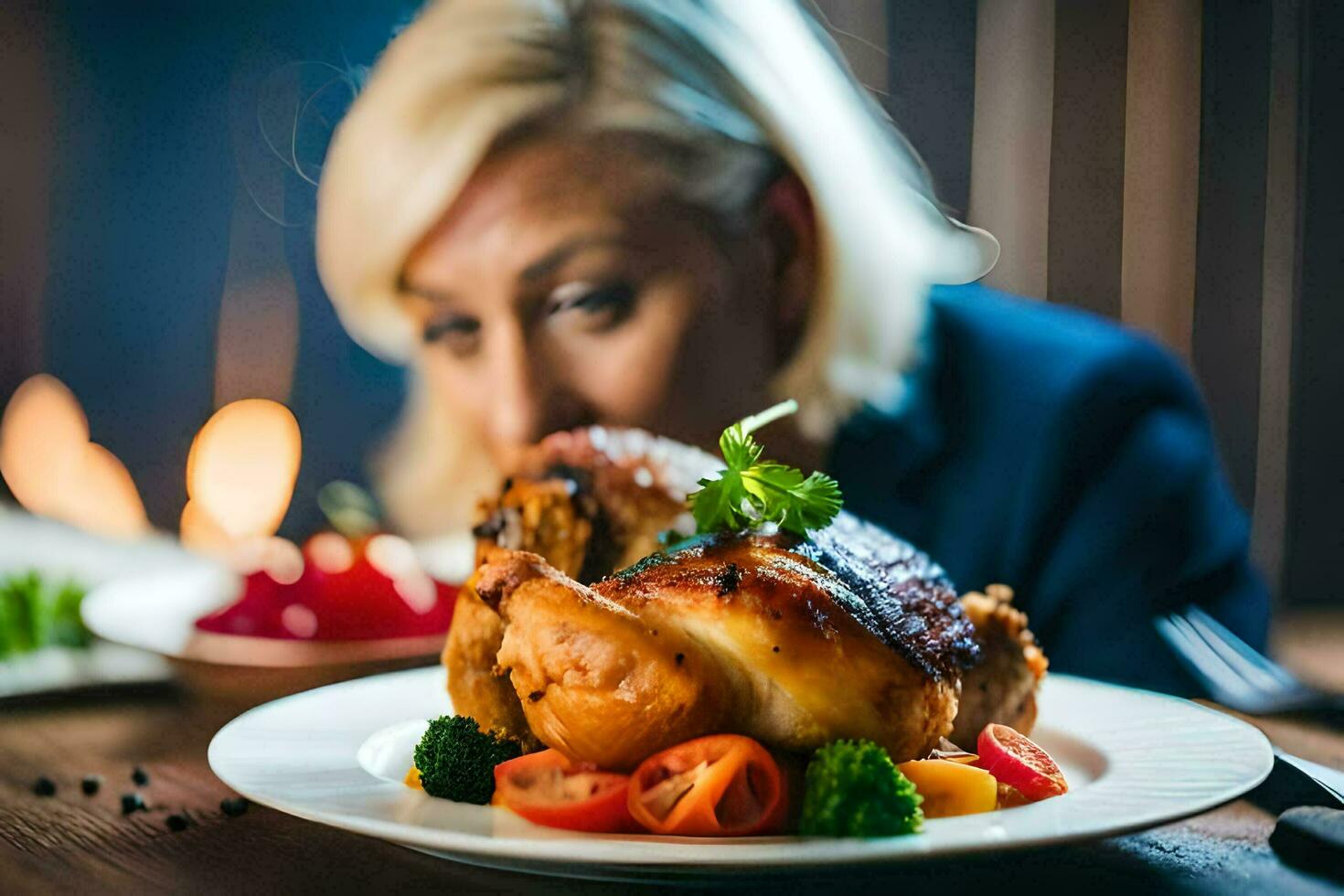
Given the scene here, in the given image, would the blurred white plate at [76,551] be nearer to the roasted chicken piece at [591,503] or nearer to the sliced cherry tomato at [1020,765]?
the roasted chicken piece at [591,503]

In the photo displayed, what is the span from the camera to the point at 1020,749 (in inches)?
49.2

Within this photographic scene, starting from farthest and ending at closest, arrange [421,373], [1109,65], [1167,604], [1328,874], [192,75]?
[421,373] → [192,75] → [1109,65] → [1167,604] → [1328,874]

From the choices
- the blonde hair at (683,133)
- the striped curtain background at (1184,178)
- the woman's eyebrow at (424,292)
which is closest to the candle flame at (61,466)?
the blonde hair at (683,133)

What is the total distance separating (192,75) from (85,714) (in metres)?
2.32

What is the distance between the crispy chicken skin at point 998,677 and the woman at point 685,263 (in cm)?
169

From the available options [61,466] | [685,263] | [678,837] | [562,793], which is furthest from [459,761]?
[61,466]

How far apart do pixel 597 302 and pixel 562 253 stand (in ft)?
0.83

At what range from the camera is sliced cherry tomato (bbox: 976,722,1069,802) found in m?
1.18

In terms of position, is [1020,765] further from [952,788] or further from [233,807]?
[233,807]

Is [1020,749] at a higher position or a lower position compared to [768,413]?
lower

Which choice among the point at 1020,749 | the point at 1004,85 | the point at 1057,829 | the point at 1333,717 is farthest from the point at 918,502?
the point at 1057,829

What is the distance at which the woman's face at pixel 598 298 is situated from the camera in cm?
355

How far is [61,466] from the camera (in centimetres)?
407

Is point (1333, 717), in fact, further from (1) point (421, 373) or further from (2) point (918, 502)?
(1) point (421, 373)
